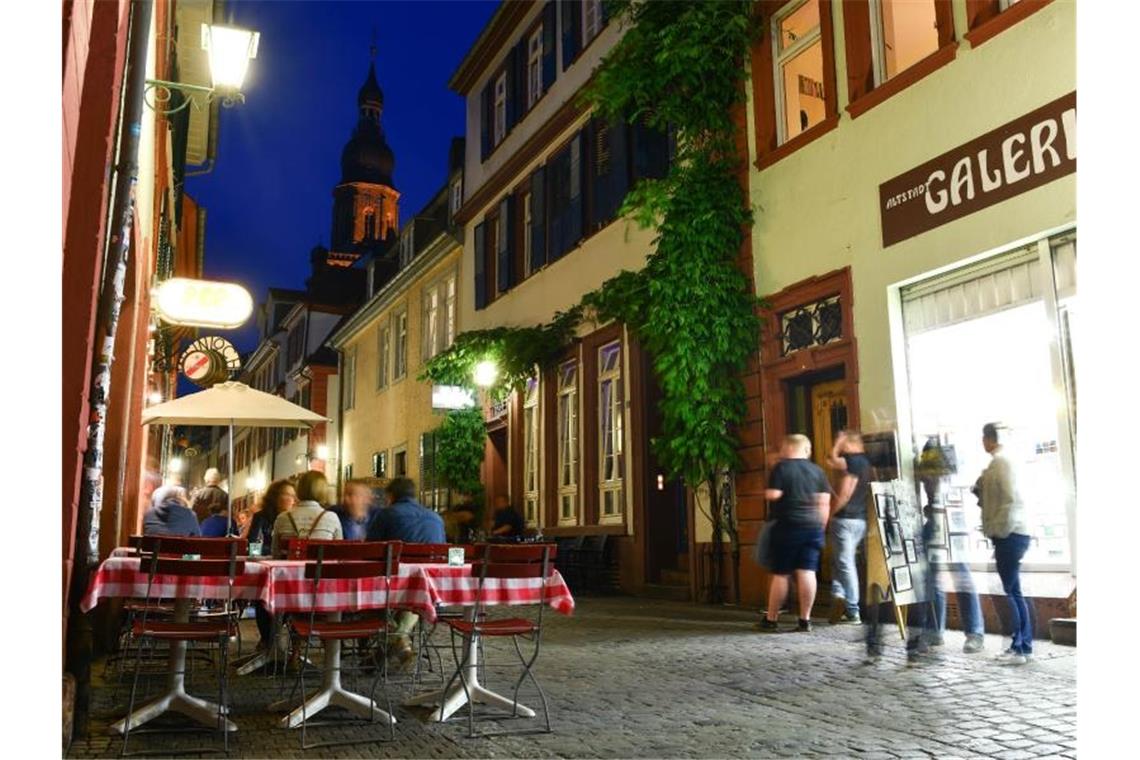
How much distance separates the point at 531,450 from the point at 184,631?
41.3ft

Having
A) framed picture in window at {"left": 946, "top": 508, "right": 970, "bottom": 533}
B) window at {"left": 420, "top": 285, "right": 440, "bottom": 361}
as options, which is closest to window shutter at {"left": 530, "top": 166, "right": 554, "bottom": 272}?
window at {"left": 420, "top": 285, "right": 440, "bottom": 361}

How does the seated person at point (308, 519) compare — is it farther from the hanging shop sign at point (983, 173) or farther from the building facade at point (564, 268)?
the building facade at point (564, 268)

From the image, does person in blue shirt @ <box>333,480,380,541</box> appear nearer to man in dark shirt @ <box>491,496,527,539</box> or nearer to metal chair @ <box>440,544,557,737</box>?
metal chair @ <box>440,544,557,737</box>

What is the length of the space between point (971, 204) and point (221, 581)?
7.04 meters

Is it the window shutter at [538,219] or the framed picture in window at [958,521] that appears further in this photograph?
the window shutter at [538,219]

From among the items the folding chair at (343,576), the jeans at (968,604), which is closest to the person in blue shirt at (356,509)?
the folding chair at (343,576)

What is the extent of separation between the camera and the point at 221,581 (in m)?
5.39

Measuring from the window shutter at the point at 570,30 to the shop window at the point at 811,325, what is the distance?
7.56 metres

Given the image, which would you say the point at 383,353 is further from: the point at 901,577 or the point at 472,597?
the point at 472,597

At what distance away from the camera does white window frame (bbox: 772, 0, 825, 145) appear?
11.4 meters

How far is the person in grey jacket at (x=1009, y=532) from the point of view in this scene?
707cm

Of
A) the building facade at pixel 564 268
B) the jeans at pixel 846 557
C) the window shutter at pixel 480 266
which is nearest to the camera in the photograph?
the jeans at pixel 846 557

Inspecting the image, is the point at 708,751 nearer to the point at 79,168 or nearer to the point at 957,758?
the point at 957,758

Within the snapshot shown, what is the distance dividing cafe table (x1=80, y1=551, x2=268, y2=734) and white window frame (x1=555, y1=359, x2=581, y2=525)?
1069cm
